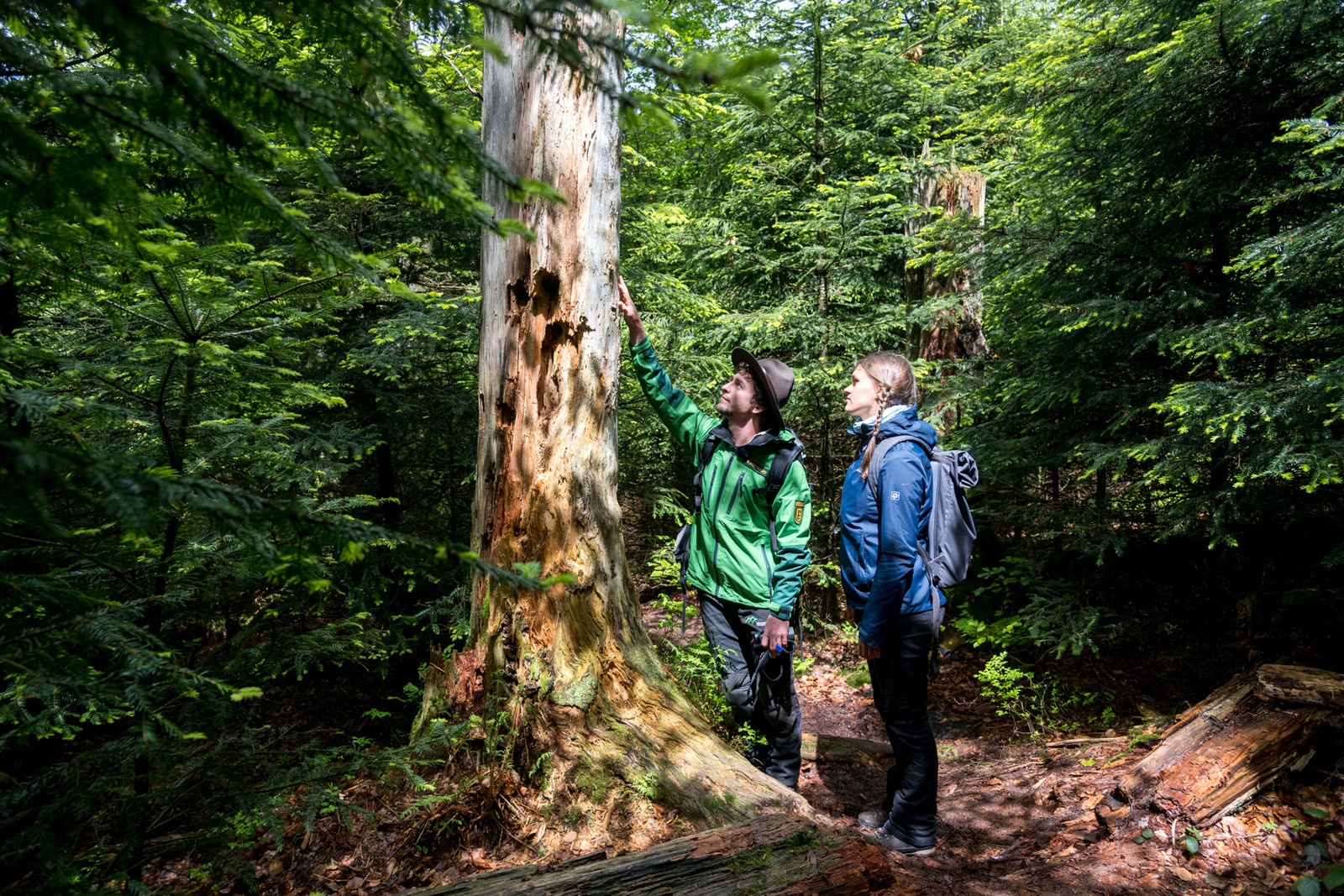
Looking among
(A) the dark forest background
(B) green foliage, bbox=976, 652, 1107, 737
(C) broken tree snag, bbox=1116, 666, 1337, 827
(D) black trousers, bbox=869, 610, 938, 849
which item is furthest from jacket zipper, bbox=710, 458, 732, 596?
(B) green foliage, bbox=976, 652, 1107, 737

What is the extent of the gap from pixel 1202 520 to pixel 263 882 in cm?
660

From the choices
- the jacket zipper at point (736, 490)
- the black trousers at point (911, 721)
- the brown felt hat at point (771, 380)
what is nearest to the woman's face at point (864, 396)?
the brown felt hat at point (771, 380)

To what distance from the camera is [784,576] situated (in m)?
3.86

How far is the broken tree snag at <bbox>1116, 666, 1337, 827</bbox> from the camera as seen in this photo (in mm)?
3504

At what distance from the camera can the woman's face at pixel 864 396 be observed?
12.5 feet

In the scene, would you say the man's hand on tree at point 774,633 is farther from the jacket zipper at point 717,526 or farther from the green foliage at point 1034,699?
the green foliage at point 1034,699

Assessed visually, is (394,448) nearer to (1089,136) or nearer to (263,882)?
(263,882)

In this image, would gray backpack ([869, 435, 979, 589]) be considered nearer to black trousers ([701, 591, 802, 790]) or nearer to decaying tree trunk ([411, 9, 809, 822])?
black trousers ([701, 591, 802, 790])

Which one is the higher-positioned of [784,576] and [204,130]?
[204,130]

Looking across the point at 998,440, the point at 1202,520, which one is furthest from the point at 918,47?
the point at 1202,520

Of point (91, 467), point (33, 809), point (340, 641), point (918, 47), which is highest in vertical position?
point (918, 47)

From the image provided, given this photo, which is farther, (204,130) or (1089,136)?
(1089,136)

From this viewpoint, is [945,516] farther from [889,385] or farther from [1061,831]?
[1061,831]

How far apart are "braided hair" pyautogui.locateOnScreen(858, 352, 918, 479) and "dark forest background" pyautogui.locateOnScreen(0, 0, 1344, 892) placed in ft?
6.41
